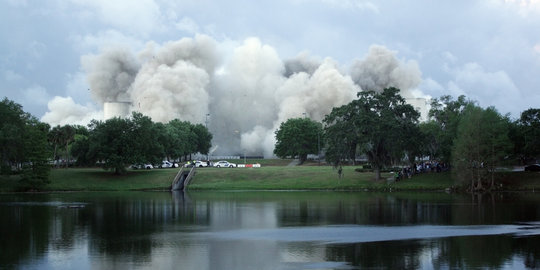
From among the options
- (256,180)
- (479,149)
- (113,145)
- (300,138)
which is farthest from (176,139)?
(479,149)

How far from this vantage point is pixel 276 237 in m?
27.9

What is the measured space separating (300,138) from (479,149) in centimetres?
5171

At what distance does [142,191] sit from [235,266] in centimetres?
5162

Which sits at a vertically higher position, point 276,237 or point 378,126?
point 378,126

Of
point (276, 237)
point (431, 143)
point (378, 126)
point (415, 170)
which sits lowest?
point (276, 237)

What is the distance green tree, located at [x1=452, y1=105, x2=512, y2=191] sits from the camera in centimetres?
6228

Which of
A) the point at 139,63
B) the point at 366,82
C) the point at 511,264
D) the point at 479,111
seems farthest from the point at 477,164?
the point at 139,63

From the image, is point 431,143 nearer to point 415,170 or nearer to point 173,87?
point 415,170

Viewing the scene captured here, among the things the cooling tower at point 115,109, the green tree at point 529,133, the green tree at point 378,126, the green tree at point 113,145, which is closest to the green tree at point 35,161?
the green tree at point 113,145

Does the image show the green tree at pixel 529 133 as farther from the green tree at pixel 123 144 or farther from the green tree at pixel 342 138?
the green tree at pixel 123 144

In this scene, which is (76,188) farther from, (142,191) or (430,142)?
(430,142)

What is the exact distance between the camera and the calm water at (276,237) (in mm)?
21625

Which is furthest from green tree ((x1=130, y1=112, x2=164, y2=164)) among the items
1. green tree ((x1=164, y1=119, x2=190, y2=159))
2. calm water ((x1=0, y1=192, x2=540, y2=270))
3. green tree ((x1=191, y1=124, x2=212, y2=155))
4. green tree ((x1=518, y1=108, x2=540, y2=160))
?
green tree ((x1=518, y1=108, x2=540, y2=160))

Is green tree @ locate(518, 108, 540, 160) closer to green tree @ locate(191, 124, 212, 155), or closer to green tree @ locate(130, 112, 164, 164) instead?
green tree @ locate(130, 112, 164, 164)
